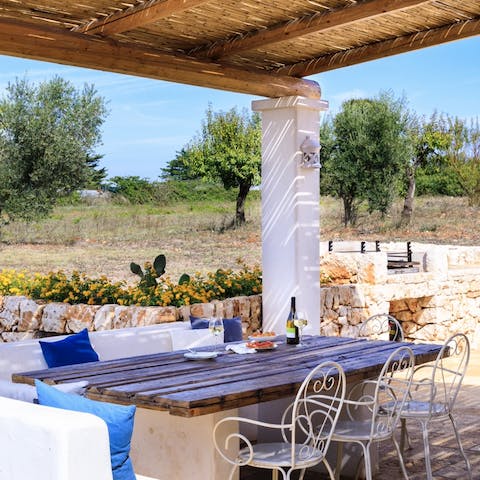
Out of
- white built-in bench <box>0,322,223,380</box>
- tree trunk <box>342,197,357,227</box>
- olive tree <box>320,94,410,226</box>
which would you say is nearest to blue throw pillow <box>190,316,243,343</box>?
white built-in bench <box>0,322,223,380</box>

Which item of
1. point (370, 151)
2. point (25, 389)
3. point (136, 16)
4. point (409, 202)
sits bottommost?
point (25, 389)

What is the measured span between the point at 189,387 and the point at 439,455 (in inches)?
88.4

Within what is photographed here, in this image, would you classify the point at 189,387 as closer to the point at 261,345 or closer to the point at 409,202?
the point at 261,345

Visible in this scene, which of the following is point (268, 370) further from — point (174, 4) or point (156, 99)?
point (156, 99)

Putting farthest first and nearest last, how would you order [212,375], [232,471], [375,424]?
[375,424] → [212,375] → [232,471]

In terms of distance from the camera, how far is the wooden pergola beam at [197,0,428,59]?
5.34 metres

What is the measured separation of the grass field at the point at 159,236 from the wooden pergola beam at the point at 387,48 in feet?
23.4

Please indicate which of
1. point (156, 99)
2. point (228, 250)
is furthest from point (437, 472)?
point (156, 99)

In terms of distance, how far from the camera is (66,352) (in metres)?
4.79

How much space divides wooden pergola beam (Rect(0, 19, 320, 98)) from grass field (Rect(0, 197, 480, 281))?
277 inches

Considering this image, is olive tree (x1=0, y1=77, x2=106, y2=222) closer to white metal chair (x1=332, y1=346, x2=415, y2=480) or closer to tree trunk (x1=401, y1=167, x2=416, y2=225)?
tree trunk (x1=401, y1=167, x2=416, y2=225)

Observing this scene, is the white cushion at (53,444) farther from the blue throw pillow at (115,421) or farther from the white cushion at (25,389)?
the white cushion at (25,389)

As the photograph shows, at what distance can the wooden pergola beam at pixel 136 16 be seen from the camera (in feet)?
16.6

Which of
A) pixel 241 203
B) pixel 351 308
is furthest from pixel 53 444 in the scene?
pixel 241 203
